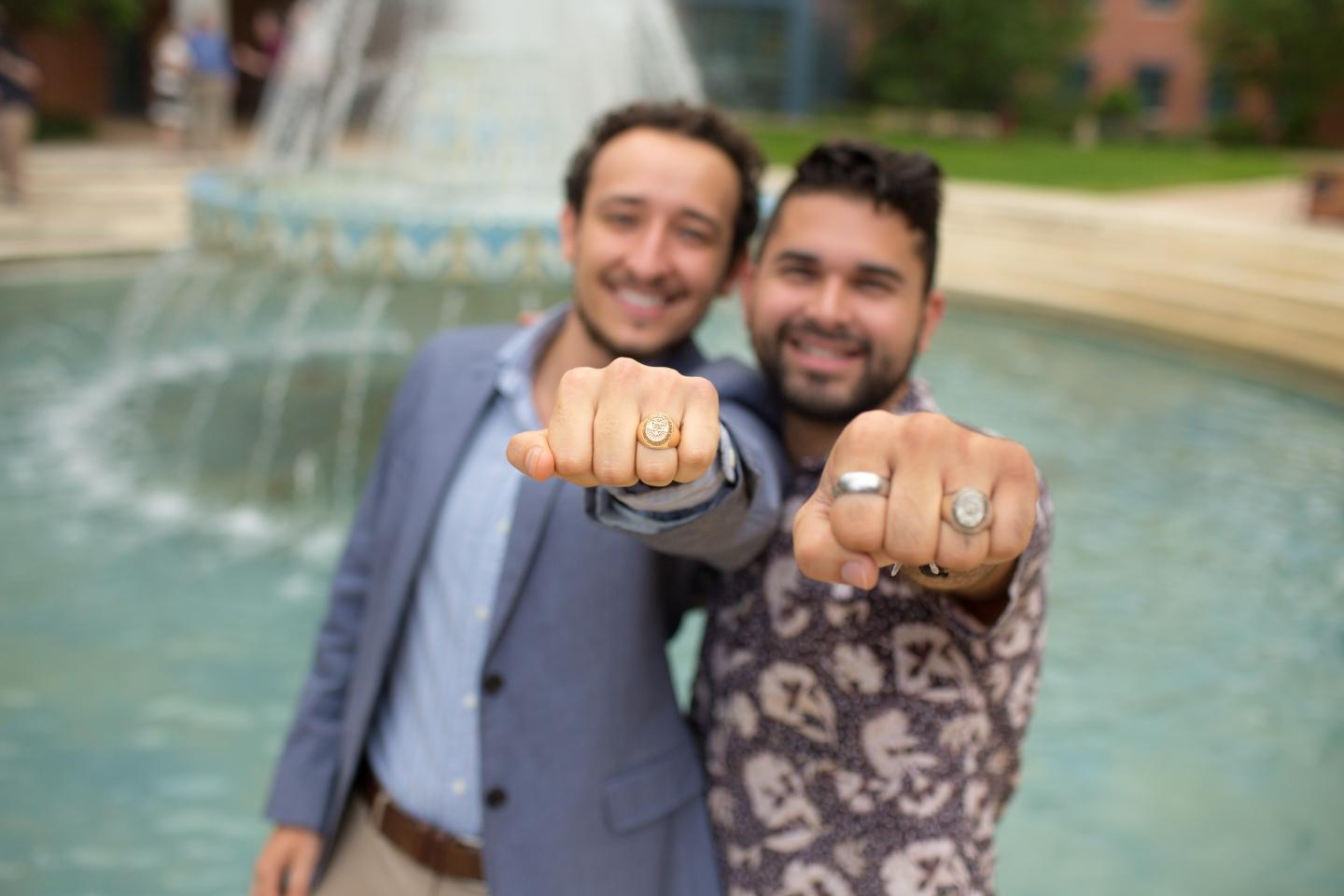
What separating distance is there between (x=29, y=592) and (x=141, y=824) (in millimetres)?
1357

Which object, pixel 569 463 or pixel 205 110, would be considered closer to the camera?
pixel 569 463

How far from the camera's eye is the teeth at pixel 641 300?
64.6 inches

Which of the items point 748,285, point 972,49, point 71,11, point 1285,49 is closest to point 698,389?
point 748,285

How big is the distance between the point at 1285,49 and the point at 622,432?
1280 inches

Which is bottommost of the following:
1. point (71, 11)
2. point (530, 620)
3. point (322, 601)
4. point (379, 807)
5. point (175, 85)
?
point (322, 601)

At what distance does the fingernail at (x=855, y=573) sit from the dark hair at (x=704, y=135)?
881 millimetres

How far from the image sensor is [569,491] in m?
1.52

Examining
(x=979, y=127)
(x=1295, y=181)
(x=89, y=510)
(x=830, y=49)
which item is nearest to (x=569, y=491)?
(x=89, y=510)

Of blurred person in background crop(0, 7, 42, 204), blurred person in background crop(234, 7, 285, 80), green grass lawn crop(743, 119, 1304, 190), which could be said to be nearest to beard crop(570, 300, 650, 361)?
blurred person in background crop(0, 7, 42, 204)

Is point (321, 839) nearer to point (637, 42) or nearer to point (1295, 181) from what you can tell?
point (637, 42)

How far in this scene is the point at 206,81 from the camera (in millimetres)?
13156

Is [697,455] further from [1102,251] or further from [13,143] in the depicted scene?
[13,143]

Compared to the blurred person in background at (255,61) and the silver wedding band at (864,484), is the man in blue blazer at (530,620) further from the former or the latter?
the blurred person in background at (255,61)

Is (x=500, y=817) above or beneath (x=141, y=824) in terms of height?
above
